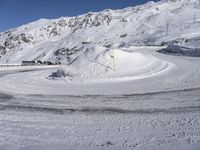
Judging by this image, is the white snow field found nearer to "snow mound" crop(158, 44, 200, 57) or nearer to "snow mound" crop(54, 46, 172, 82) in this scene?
"snow mound" crop(54, 46, 172, 82)

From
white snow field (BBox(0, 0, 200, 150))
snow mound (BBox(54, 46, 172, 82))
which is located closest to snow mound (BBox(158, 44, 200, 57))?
snow mound (BBox(54, 46, 172, 82))

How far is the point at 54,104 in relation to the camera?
12117 mm

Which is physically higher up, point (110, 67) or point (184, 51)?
point (110, 67)

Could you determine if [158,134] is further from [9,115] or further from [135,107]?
[9,115]

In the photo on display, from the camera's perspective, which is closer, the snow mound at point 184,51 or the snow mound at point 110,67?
the snow mound at point 110,67

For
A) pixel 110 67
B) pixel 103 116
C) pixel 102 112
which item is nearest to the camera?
pixel 103 116

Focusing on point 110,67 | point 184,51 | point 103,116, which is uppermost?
point 110,67

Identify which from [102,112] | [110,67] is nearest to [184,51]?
[110,67]

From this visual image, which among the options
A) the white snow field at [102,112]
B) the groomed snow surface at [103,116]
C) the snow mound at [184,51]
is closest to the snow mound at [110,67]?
the white snow field at [102,112]

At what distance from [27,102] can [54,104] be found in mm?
1395

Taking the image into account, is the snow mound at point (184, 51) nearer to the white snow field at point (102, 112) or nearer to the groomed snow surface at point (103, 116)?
the white snow field at point (102, 112)

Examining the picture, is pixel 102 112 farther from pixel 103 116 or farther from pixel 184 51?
pixel 184 51

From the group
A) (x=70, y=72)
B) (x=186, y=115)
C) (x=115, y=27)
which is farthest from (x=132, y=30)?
(x=186, y=115)

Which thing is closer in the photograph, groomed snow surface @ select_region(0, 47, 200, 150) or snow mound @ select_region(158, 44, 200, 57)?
groomed snow surface @ select_region(0, 47, 200, 150)
